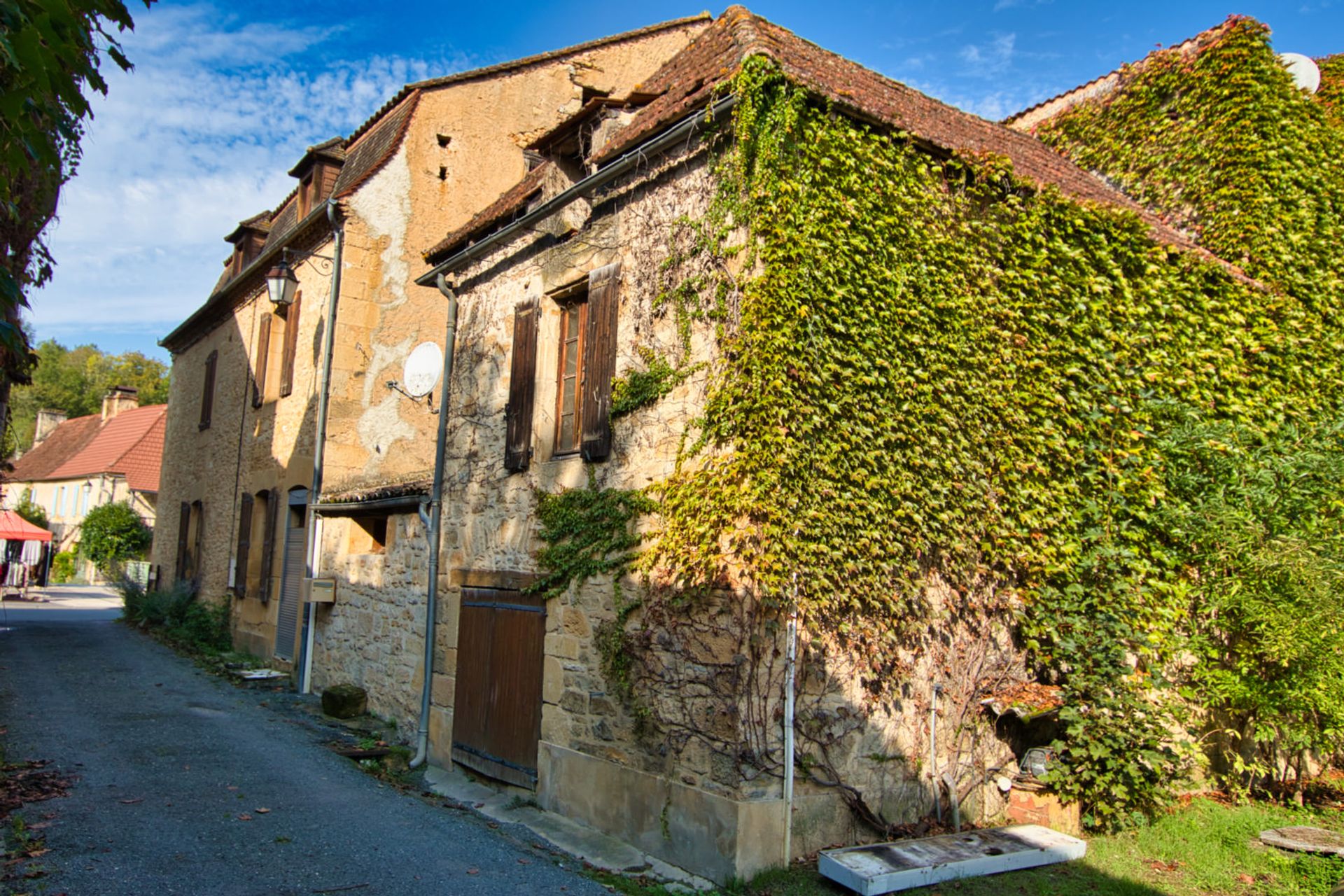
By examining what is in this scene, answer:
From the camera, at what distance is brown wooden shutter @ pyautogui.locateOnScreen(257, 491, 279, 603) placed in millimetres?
13664

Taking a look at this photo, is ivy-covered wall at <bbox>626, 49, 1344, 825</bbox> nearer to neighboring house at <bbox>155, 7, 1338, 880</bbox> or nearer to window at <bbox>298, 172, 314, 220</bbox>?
neighboring house at <bbox>155, 7, 1338, 880</bbox>

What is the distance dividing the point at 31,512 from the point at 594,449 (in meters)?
32.8

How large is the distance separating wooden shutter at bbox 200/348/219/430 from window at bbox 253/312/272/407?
3013mm

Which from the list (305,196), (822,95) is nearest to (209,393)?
(305,196)

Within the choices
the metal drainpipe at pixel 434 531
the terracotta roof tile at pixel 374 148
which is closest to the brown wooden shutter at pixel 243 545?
the terracotta roof tile at pixel 374 148

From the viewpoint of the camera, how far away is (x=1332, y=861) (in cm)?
571

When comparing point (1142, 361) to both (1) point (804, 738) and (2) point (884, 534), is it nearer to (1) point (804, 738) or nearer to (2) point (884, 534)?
(2) point (884, 534)

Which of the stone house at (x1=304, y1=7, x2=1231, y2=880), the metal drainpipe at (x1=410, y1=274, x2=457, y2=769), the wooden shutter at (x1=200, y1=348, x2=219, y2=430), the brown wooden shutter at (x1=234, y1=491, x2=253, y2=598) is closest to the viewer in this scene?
the stone house at (x1=304, y1=7, x2=1231, y2=880)

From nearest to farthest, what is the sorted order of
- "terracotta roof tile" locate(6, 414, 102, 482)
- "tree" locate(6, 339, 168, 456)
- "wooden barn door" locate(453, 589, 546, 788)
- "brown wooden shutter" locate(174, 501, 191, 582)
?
1. "wooden barn door" locate(453, 589, 546, 788)
2. "brown wooden shutter" locate(174, 501, 191, 582)
3. "terracotta roof tile" locate(6, 414, 102, 482)
4. "tree" locate(6, 339, 168, 456)

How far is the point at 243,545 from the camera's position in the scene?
14758 millimetres

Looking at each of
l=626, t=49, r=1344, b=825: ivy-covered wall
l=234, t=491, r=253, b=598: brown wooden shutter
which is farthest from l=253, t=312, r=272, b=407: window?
l=626, t=49, r=1344, b=825: ivy-covered wall

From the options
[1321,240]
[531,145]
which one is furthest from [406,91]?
[1321,240]

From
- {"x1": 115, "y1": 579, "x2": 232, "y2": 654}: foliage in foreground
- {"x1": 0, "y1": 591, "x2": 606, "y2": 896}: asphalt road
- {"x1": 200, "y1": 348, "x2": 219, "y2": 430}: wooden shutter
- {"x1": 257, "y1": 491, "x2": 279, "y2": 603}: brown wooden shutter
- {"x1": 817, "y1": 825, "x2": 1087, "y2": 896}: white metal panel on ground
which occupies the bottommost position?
{"x1": 0, "y1": 591, "x2": 606, "y2": 896}: asphalt road

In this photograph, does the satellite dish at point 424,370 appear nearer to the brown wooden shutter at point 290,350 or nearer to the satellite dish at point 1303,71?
the brown wooden shutter at point 290,350
